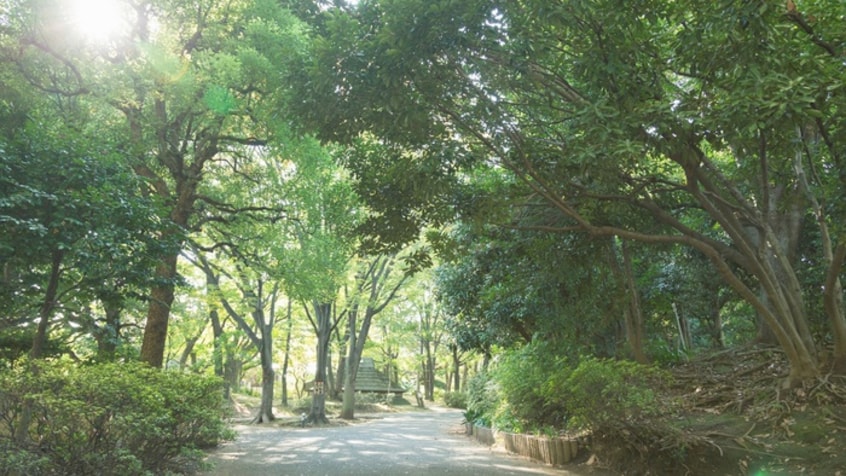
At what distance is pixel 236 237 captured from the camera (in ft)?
39.8

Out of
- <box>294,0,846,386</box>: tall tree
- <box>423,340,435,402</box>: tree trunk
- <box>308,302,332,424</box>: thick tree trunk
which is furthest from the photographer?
<box>423,340,435,402</box>: tree trunk

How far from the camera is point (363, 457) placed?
992cm

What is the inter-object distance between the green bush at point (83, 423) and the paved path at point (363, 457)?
3270mm

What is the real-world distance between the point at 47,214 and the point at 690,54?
7.27 metres

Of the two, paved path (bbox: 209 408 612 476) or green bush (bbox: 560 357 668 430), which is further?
paved path (bbox: 209 408 612 476)

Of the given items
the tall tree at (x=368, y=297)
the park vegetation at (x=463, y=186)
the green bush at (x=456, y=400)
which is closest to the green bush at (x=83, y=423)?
the park vegetation at (x=463, y=186)

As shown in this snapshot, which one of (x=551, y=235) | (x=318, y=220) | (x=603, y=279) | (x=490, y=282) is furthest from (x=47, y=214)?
(x=603, y=279)

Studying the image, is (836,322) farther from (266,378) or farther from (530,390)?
(266,378)

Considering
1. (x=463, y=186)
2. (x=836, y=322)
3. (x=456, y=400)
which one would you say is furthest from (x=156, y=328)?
(x=456, y=400)

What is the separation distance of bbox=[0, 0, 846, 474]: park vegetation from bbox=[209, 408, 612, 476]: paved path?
119 centimetres

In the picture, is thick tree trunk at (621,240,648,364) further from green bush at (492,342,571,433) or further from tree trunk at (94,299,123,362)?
tree trunk at (94,299,123,362)

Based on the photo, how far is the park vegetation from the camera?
4.80 meters

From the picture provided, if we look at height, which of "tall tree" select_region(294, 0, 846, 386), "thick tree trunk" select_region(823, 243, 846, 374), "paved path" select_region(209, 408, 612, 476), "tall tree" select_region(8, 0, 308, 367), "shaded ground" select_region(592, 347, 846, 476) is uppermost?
"tall tree" select_region(8, 0, 308, 367)

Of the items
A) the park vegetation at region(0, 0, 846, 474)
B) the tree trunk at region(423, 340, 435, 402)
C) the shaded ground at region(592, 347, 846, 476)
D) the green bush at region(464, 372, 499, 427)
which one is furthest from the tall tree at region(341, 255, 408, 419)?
the tree trunk at region(423, 340, 435, 402)
